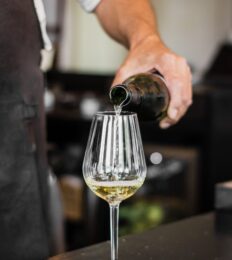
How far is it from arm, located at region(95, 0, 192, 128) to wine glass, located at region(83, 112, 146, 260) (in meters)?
0.43

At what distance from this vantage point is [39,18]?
1.63 metres

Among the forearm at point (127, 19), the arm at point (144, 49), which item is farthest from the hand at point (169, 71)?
the forearm at point (127, 19)

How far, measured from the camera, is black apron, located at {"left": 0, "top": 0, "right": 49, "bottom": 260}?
1487 millimetres

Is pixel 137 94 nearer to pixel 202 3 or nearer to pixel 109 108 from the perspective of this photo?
pixel 109 108

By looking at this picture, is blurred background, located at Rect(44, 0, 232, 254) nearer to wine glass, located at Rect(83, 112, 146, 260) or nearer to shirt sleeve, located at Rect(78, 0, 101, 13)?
shirt sleeve, located at Rect(78, 0, 101, 13)

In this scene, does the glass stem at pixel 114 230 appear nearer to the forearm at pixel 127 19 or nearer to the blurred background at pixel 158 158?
the forearm at pixel 127 19

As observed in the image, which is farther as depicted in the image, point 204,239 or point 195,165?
point 195,165

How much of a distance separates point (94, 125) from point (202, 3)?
4436 millimetres

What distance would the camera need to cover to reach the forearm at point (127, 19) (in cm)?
180

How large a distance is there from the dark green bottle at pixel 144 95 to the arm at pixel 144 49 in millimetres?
25

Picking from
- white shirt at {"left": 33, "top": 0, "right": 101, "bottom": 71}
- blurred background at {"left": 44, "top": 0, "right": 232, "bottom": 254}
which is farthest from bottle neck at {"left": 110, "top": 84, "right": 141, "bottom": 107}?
blurred background at {"left": 44, "top": 0, "right": 232, "bottom": 254}

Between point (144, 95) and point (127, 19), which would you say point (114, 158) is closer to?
point (144, 95)

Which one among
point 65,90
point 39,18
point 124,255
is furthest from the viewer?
point 65,90

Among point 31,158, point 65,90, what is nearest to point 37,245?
point 31,158
